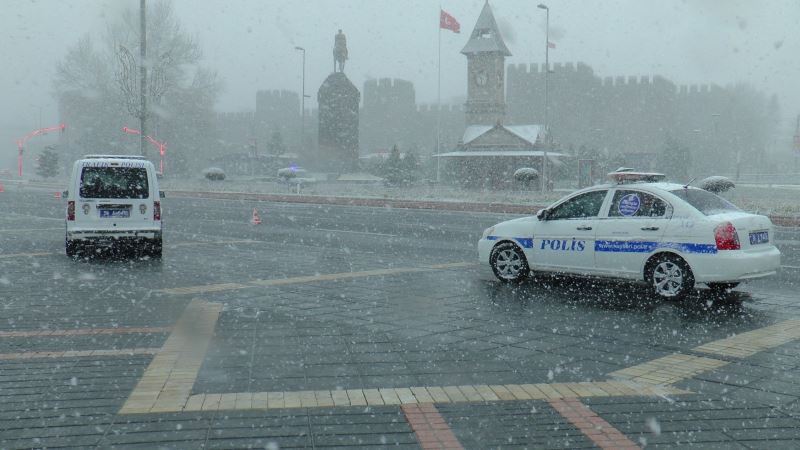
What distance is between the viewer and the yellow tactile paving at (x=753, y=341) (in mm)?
6270

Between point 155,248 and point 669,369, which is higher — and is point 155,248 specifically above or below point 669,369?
above

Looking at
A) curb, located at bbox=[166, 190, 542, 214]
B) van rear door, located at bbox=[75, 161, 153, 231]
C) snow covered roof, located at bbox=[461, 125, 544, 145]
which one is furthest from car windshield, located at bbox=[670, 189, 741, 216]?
snow covered roof, located at bbox=[461, 125, 544, 145]

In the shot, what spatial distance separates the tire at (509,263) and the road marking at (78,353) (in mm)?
5379

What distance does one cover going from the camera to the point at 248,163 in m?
85.4

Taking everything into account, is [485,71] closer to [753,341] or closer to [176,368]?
[753,341]

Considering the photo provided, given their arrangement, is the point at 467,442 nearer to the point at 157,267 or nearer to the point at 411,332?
the point at 411,332

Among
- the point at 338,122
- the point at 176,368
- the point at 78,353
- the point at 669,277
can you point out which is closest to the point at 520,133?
the point at 338,122

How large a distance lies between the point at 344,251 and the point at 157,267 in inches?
151

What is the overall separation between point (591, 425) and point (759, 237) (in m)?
5.45

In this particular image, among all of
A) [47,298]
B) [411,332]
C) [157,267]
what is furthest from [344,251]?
[411,332]

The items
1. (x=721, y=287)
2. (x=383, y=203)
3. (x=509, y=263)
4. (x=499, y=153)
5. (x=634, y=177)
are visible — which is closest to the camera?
(x=721, y=287)

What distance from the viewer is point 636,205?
9.18m

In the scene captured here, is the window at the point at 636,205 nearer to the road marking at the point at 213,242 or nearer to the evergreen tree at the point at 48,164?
the road marking at the point at 213,242

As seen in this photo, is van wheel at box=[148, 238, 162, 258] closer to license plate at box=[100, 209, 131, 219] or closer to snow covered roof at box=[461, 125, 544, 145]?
license plate at box=[100, 209, 131, 219]
